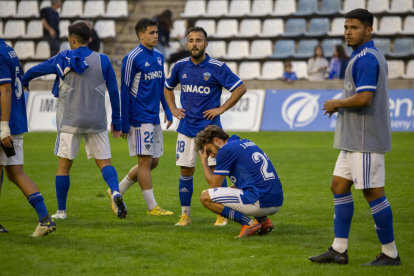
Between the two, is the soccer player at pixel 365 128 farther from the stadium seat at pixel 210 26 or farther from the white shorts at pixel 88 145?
the stadium seat at pixel 210 26

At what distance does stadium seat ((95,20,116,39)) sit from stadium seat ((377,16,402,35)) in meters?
9.35

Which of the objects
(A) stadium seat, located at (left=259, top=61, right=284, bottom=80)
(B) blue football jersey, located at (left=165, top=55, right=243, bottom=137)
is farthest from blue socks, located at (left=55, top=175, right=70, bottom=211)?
(A) stadium seat, located at (left=259, top=61, right=284, bottom=80)

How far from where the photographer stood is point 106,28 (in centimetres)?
1961

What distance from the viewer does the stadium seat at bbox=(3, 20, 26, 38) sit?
1997 centimetres

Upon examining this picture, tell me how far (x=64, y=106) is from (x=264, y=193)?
7.72ft

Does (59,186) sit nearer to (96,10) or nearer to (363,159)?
(363,159)

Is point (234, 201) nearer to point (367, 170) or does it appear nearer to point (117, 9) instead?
point (367, 170)

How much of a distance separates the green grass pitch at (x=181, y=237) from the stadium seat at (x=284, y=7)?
11199 millimetres

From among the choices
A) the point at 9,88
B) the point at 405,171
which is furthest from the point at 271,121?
the point at 9,88

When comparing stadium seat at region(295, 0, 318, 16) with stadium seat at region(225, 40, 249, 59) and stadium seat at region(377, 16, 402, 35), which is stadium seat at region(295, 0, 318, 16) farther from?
stadium seat at region(377, 16, 402, 35)

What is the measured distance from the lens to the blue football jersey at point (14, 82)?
16.0 feet

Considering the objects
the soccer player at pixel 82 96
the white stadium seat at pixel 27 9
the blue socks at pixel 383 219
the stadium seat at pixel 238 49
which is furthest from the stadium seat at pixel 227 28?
the blue socks at pixel 383 219

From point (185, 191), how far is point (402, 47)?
14.0 m

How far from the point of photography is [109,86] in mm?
5773
